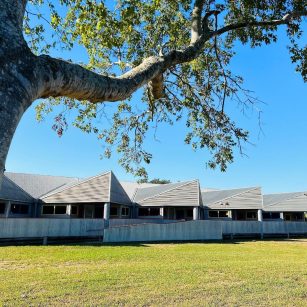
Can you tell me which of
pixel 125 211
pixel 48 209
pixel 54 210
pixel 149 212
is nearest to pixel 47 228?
pixel 54 210

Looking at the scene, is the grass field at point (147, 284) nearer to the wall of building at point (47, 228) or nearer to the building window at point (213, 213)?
the wall of building at point (47, 228)

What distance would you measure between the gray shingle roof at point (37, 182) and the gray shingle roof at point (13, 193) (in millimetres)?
1322

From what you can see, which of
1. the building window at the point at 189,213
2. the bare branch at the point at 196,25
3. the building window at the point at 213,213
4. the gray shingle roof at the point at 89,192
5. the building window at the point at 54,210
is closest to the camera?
the bare branch at the point at 196,25

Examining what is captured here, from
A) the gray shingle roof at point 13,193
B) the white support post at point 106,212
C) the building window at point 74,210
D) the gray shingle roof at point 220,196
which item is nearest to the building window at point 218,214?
the gray shingle roof at point 220,196

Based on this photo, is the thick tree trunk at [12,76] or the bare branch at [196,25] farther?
the bare branch at [196,25]

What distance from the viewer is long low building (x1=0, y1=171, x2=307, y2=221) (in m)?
32.8

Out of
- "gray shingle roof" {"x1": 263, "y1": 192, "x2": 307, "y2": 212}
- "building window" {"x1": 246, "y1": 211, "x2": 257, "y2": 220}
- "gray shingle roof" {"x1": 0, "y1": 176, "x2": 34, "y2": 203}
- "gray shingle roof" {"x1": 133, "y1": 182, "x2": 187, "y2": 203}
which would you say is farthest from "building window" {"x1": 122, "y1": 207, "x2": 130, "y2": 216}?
"gray shingle roof" {"x1": 263, "y1": 192, "x2": 307, "y2": 212}

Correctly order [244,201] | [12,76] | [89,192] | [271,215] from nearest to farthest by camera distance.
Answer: [12,76] → [89,192] → [244,201] → [271,215]

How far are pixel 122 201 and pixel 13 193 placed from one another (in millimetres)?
11228

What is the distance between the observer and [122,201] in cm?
3638

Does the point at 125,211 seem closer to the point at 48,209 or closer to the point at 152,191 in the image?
the point at 152,191

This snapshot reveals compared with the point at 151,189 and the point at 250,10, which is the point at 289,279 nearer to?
the point at 250,10

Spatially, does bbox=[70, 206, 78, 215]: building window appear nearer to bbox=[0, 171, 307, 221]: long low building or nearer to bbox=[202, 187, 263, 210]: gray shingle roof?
bbox=[0, 171, 307, 221]: long low building

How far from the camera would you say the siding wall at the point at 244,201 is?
39.4 m
